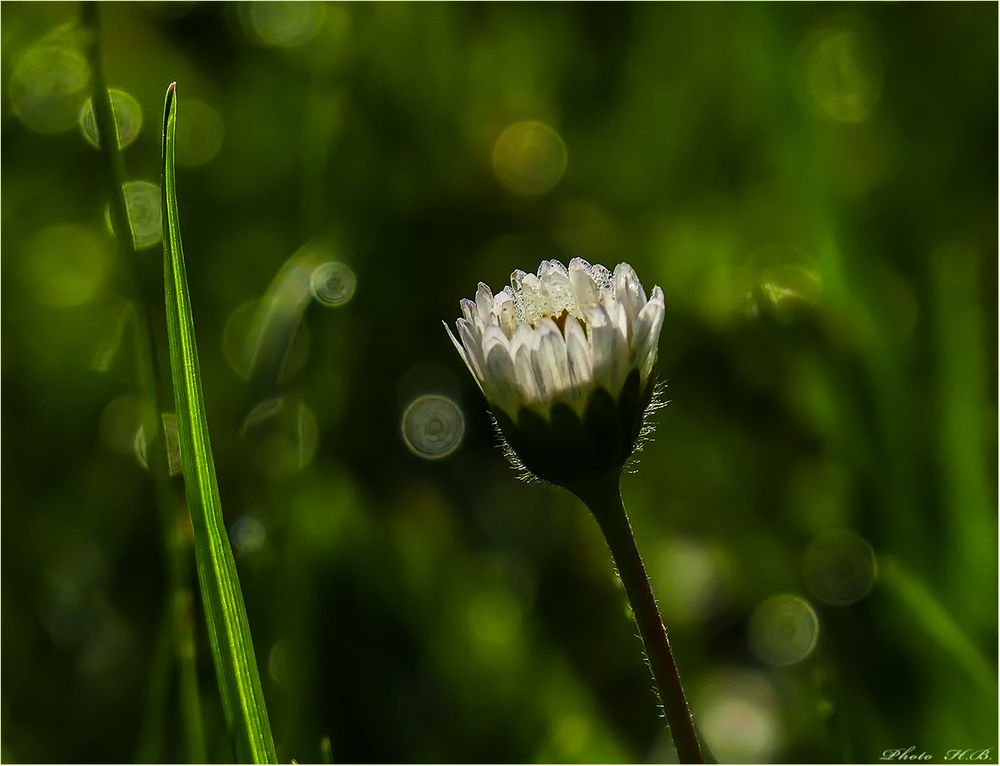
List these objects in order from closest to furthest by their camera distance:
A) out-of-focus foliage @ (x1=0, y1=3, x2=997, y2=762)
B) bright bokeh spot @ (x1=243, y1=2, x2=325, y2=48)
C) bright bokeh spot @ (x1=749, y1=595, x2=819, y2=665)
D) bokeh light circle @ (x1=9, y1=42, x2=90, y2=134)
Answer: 1. out-of-focus foliage @ (x1=0, y1=3, x2=997, y2=762)
2. bright bokeh spot @ (x1=749, y1=595, x2=819, y2=665)
3. bokeh light circle @ (x1=9, y1=42, x2=90, y2=134)
4. bright bokeh spot @ (x1=243, y1=2, x2=325, y2=48)

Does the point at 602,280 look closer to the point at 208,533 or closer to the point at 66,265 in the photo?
the point at 208,533

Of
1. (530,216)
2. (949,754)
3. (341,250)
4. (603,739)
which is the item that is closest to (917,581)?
(949,754)

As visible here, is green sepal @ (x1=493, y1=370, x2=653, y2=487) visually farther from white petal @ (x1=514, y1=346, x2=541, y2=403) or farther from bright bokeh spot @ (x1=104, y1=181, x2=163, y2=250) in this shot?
bright bokeh spot @ (x1=104, y1=181, x2=163, y2=250)

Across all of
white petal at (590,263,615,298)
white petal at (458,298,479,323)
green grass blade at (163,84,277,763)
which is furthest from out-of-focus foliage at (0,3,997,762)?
white petal at (590,263,615,298)

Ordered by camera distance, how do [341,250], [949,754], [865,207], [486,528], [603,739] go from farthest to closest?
[865,207], [341,250], [486,528], [603,739], [949,754]

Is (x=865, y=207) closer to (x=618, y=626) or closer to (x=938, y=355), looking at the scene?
(x=938, y=355)

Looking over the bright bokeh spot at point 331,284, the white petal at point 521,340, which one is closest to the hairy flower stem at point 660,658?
the white petal at point 521,340

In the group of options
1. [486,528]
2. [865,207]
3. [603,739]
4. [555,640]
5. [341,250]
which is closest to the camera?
[603,739]
